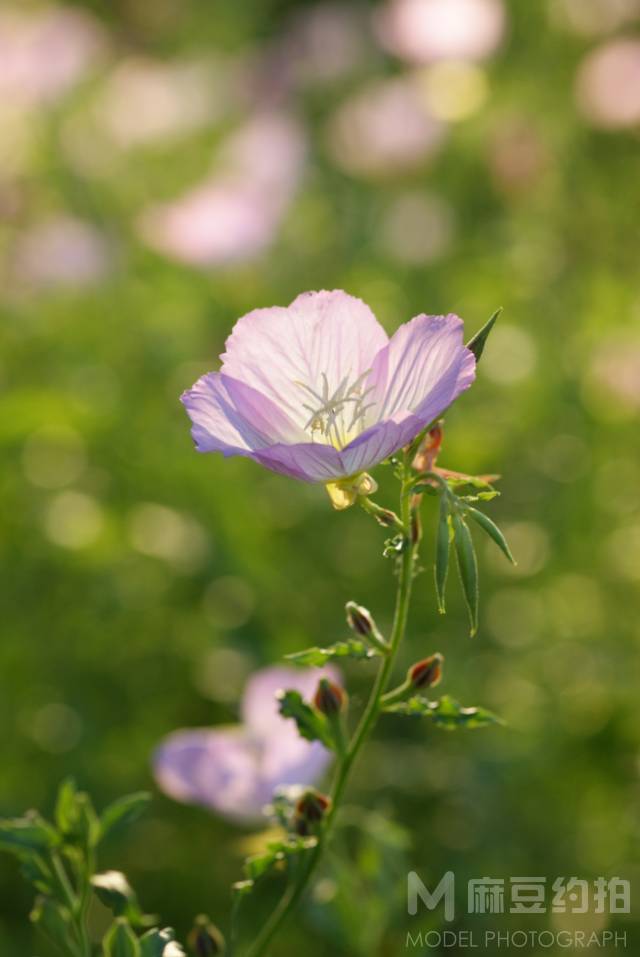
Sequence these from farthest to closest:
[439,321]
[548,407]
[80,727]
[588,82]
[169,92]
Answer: [169,92] < [588,82] < [548,407] < [80,727] < [439,321]

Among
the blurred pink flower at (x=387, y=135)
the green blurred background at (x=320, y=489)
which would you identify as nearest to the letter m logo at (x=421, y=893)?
the green blurred background at (x=320, y=489)

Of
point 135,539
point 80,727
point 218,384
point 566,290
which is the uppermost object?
point 566,290

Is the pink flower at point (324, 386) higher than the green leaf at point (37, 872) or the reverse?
higher

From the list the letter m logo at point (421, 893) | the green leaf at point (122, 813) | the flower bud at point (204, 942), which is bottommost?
the flower bud at point (204, 942)

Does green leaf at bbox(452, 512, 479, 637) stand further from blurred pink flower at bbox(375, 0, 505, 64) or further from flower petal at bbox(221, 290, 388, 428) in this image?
blurred pink flower at bbox(375, 0, 505, 64)

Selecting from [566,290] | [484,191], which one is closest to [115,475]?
[566,290]

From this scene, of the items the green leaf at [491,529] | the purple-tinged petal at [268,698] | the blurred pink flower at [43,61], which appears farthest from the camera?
the blurred pink flower at [43,61]

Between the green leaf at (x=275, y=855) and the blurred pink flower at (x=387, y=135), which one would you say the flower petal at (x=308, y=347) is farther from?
the blurred pink flower at (x=387, y=135)

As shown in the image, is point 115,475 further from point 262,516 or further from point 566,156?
point 566,156
